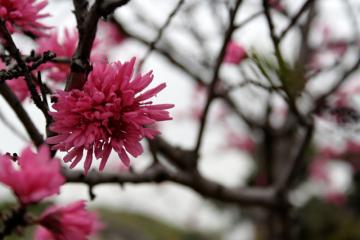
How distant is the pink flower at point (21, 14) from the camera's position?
25.8 inches

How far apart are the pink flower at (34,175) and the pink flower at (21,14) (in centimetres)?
27

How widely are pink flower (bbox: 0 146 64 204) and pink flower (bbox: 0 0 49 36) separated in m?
0.27

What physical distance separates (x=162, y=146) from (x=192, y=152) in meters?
0.13

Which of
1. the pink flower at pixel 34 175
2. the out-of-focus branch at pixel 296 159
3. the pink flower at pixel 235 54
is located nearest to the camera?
the pink flower at pixel 34 175

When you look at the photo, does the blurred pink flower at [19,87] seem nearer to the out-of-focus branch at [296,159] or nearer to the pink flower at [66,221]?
the pink flower at [66,221]

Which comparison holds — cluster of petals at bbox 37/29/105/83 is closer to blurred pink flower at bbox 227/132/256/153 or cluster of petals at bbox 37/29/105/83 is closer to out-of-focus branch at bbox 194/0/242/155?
out-of-focus branch at bbox 194/0/242/155

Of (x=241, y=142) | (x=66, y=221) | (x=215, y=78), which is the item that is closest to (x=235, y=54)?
(x=215, y=78)

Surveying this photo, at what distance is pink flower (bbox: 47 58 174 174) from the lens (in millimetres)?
549

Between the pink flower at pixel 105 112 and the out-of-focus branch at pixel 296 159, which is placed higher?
the out-of-focus branch at pixel 296 159

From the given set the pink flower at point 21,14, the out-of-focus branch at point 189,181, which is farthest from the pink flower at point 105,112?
the out-of-focus branch at point 189,181

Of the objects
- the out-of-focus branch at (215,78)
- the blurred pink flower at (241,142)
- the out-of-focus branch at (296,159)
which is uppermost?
the blurred pink flower at (241,142)

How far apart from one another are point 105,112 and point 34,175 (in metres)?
0.12

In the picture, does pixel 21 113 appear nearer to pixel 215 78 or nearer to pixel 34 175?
pixel 34 175

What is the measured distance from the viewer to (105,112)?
0.55 metres
